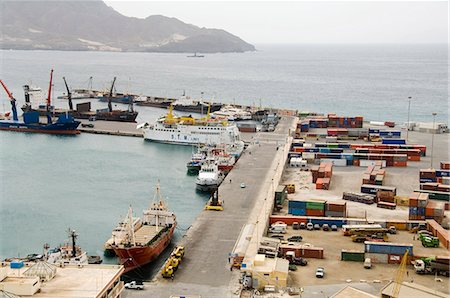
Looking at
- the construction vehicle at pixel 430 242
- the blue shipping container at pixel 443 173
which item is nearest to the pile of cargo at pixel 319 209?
the construction vehicle at pixel 430 242

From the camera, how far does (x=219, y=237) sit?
915 inches

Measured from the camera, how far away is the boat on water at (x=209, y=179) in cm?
3244

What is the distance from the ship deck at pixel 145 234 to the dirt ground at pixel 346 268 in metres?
5.18

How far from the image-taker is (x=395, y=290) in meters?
16.2

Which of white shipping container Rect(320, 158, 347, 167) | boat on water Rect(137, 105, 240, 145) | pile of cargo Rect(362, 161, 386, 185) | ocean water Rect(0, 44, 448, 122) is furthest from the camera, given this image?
ocean water Rect(0, 44, 448, 122)

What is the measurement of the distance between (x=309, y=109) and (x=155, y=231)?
4731 cm

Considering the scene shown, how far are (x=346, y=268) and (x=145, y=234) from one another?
26.0 ft

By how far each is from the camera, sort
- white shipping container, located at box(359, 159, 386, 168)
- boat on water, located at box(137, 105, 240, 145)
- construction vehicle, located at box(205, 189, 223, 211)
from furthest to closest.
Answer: boat on water, located at box(137, 105, 240, 145) < white shipping container, located at box(359, 159, 386, 168) < construction vehicle, located at box(205, 189, 223, 211)

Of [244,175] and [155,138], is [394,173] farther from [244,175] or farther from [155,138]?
[155,138]

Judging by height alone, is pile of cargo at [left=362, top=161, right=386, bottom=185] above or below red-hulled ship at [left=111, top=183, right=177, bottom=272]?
above

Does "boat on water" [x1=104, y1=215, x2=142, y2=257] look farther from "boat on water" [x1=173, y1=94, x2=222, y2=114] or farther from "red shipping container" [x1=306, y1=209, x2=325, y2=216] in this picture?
"boat on water" [x1=173, y1=94, x2=222, y2=114]

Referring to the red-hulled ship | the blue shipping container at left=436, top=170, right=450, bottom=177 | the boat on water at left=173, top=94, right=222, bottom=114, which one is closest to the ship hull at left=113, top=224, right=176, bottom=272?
the red-hulled ship

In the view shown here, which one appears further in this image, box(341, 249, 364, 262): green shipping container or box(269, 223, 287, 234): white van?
box(269, 223, 287, 234): white van

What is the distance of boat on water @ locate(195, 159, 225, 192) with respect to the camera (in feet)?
106
